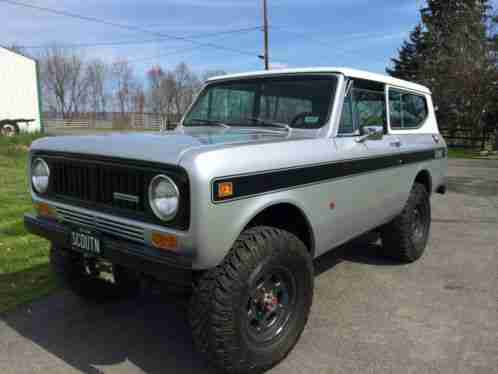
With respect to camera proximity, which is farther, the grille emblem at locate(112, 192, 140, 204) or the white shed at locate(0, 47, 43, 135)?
the white shed at locate(0, 47, 43, 135)

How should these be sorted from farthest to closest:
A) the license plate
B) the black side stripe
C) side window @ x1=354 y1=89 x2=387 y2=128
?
1. side window @ x1=354 y1=89 x2=387 y2=128
2. the license plate
3. the black side stripe

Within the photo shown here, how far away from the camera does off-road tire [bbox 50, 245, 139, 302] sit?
11.0 feet

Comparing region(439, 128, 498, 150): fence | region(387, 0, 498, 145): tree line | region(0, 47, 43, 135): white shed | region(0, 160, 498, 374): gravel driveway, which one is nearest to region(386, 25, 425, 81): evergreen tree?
region(387, 0, 498, 145): tree line

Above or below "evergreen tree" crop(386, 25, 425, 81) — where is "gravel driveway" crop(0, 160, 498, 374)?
below

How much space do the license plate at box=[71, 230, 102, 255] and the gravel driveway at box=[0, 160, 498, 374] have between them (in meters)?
0.77

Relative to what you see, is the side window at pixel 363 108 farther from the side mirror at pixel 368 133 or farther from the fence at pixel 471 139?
the fence at pixel 471 139

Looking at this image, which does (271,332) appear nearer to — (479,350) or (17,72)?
(479,350)

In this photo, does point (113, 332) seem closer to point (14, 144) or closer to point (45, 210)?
point (45, 210)

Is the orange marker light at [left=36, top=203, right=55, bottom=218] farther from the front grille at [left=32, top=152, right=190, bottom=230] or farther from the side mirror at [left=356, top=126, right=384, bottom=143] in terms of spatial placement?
the side mirror at [left=356, top=126, right=384, bottom=143]

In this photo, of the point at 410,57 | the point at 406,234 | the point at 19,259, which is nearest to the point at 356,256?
the point at 406,234

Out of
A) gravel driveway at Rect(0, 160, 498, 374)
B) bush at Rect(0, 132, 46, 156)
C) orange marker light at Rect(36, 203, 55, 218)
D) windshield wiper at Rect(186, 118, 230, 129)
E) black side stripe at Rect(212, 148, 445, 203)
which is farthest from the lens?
bush at Rect(0, 132, 46, 156)

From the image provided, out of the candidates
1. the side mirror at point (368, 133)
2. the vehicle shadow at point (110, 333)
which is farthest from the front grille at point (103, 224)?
the side mirror at point (368, 133)

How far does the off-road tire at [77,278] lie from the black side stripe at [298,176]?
133cm

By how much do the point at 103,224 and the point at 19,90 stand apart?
22033 millimetres
